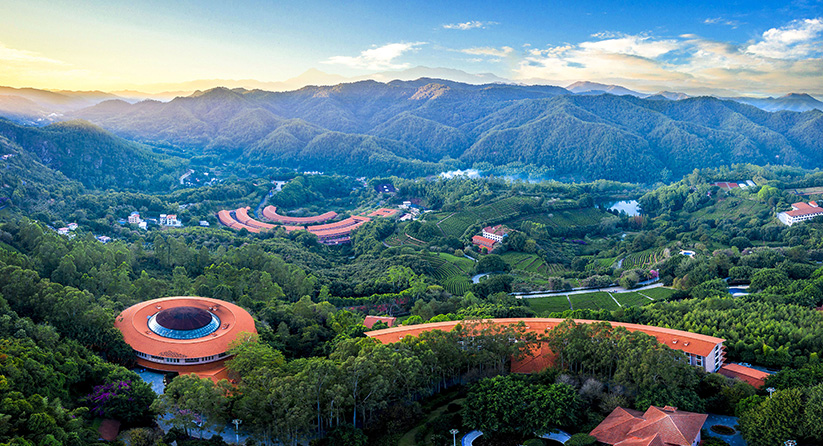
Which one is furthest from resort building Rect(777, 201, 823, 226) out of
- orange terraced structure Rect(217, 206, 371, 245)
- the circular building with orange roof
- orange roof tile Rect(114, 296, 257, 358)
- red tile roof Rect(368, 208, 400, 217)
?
the circular building with orange roof

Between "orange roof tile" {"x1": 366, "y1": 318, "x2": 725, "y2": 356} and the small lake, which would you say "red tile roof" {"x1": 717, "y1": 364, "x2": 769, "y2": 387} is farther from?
the small lake

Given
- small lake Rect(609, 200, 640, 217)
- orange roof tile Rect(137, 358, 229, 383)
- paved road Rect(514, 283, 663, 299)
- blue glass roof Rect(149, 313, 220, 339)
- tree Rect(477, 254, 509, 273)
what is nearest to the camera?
orange roof tile Rect(137, 358, 229, 383)

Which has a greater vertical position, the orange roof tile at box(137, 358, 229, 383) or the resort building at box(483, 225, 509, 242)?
the orange roof tile at box(137, 358, 229, 383)

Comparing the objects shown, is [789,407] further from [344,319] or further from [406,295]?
[406,295]

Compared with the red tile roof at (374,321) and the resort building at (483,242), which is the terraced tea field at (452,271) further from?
the red tile roof at (374,321)

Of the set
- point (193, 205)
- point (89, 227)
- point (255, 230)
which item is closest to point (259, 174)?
point (193, 205)

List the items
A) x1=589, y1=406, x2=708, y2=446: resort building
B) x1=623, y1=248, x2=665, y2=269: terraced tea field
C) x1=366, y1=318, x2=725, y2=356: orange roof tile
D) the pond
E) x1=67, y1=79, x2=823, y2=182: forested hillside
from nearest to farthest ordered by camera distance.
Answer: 1. x1=589, y1=406, x2=708, y2=446: resort building
2. the pond
3. x1=366, y1=318, x2=725, y2=356: orange roof tile
4. x1=623, y1=248, x2=665, y2=269: terraced tea field
5. x1=67, y1=79, x2=823, y2=182: forested hillside
